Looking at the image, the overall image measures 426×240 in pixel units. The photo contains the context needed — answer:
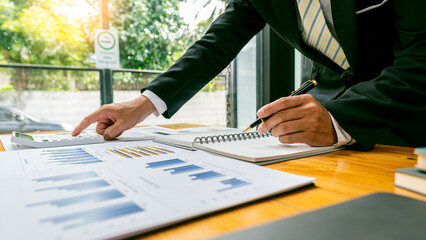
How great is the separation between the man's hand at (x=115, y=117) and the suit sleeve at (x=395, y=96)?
53 centimetres

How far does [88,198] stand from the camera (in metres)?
0.27

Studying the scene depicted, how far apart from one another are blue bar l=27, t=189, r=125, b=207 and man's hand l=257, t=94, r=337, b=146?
381mm

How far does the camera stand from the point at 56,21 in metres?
2.37

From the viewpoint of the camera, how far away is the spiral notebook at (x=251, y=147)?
0.47 metres

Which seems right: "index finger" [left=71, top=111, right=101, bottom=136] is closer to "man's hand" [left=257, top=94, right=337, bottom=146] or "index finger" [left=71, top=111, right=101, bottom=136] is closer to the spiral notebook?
the spiral notebook

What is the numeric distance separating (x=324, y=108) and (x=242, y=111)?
178cm

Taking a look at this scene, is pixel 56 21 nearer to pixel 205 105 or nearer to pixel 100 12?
pixel 100 12

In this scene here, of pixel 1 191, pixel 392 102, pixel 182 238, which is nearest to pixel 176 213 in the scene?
pixel 182 238

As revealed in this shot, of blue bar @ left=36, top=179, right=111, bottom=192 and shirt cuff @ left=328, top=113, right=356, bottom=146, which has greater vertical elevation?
shirt cuff @ left=328, top=113, right=356, bottom=146

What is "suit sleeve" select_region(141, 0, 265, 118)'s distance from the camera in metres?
0.88

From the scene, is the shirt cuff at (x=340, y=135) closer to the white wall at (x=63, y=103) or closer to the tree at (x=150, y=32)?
the white wall at (x=63, y=103)

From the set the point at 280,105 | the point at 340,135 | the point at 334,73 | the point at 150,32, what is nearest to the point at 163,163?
the point at 280,105

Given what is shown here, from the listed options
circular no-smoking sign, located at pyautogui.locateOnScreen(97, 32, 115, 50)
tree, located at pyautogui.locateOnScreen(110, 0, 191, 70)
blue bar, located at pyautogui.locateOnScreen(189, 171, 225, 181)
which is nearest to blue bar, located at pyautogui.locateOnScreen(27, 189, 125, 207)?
blue bar, located at pyautogui.locateOnScreen(189, 171, 225, 181)

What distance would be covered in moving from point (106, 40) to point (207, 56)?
1577mm
